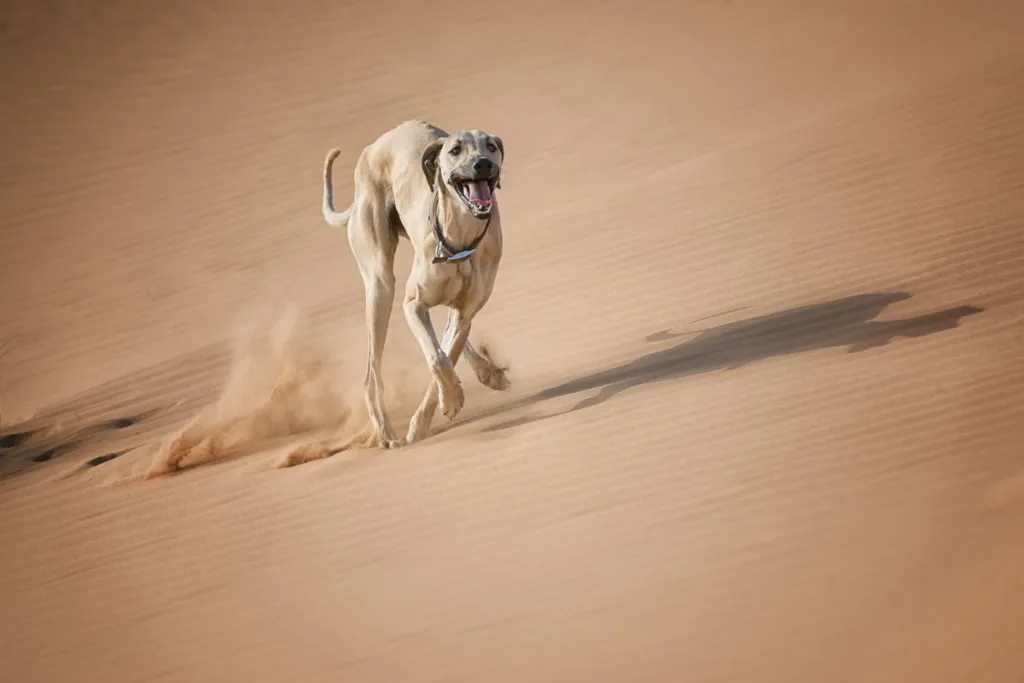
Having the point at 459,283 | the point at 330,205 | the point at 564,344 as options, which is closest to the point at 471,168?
the point at 459,283

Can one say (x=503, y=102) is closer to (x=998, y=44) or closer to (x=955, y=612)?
(x=998, y=44)

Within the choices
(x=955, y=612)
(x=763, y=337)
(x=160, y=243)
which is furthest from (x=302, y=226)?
(x=955, y=612)

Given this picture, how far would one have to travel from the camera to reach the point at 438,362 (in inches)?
255

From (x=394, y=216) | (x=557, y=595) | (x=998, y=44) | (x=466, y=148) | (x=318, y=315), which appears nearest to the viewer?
(x=557, y=595)

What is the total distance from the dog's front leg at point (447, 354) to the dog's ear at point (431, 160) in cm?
73

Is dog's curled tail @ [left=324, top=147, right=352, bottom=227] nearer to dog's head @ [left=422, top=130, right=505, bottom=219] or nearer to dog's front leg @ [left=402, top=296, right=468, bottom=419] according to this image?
dog's front leg @ [left=402, top=296, right=468, bottom=419]

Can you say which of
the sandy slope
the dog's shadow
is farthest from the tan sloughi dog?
A: the dog's shadow

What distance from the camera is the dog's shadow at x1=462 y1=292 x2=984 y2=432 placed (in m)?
7.22

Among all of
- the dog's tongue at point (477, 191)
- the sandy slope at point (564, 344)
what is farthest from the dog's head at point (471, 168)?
the sandy slope at point (564, 344)

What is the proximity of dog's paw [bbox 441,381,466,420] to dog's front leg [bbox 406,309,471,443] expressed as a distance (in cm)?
34

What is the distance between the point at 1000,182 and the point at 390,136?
15.0 ft

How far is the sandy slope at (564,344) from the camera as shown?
5.17m

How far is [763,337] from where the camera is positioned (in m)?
7.67

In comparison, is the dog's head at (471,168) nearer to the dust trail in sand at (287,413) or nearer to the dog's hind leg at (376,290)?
the dog's hind leg at (376,290)
